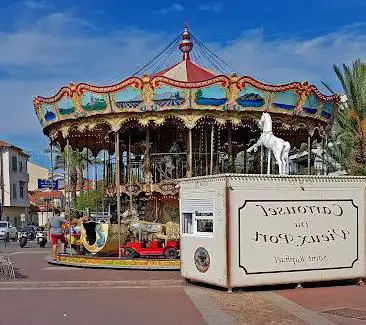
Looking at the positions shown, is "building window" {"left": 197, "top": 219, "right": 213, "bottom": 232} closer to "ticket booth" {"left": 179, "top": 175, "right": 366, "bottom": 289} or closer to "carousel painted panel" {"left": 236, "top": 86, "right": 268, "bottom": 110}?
"ticket booth" {"left": 179, "top": 175, "right": 366, "bottom": 289}

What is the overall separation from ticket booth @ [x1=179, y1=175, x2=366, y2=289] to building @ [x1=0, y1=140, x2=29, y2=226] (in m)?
54.1

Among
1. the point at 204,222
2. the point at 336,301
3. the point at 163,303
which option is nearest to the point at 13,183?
the point at 204,222

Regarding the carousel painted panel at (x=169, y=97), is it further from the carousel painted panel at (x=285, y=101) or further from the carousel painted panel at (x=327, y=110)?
the carousel painted panel at (x=327, y=110)

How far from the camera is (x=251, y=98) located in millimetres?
20203

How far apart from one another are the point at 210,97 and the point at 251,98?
1373mm

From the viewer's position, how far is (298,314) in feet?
33.7

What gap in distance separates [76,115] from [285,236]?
10.5m

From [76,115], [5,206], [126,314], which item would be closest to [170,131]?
[76,115]

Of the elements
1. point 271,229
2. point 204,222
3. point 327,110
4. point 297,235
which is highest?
point 327,110

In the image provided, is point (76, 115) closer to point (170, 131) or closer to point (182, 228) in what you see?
point (170, 131)

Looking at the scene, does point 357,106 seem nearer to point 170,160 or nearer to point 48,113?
point 170,160

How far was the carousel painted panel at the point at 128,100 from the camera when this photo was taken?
20094 millimetres

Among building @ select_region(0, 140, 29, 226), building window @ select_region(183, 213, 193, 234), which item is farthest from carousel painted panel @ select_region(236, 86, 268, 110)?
building @ select_region(0, 140, 29, 226)

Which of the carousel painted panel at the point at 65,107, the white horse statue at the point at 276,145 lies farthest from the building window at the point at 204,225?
the carousel painted panel at the point at 65,107
